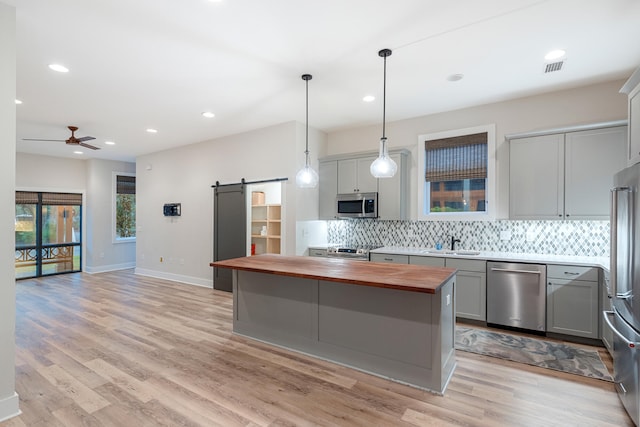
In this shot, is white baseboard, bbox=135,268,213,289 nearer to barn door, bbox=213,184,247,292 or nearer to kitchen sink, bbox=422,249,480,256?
barn door, bbox=213,184,247,292

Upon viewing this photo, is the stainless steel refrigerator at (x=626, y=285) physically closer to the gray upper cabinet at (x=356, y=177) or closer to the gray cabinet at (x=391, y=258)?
the gray cabinet at (x=391, y=258)

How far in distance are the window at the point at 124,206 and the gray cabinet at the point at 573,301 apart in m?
9.45

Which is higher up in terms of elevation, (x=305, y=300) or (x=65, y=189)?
(x=65, y=189)

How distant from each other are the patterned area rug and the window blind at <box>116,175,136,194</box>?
8804 millimetres

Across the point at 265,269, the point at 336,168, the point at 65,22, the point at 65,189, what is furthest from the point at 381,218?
the point at 65,189

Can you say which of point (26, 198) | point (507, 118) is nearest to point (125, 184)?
point (26, 198)

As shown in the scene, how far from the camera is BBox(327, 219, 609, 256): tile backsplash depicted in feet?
12.7

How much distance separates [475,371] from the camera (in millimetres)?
2887

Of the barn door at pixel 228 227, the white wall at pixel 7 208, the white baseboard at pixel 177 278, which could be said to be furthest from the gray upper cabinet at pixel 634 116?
the white baseboard at pixel 177 278

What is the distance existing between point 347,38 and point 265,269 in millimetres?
2256

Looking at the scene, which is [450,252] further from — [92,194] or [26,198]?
[26,198]

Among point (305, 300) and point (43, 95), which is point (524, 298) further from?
point (43, 95)

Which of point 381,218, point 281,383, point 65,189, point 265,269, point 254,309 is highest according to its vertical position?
point 65,189

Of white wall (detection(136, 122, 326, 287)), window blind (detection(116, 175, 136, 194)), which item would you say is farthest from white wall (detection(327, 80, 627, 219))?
window blind (detection(116, 175, 136, 194))
